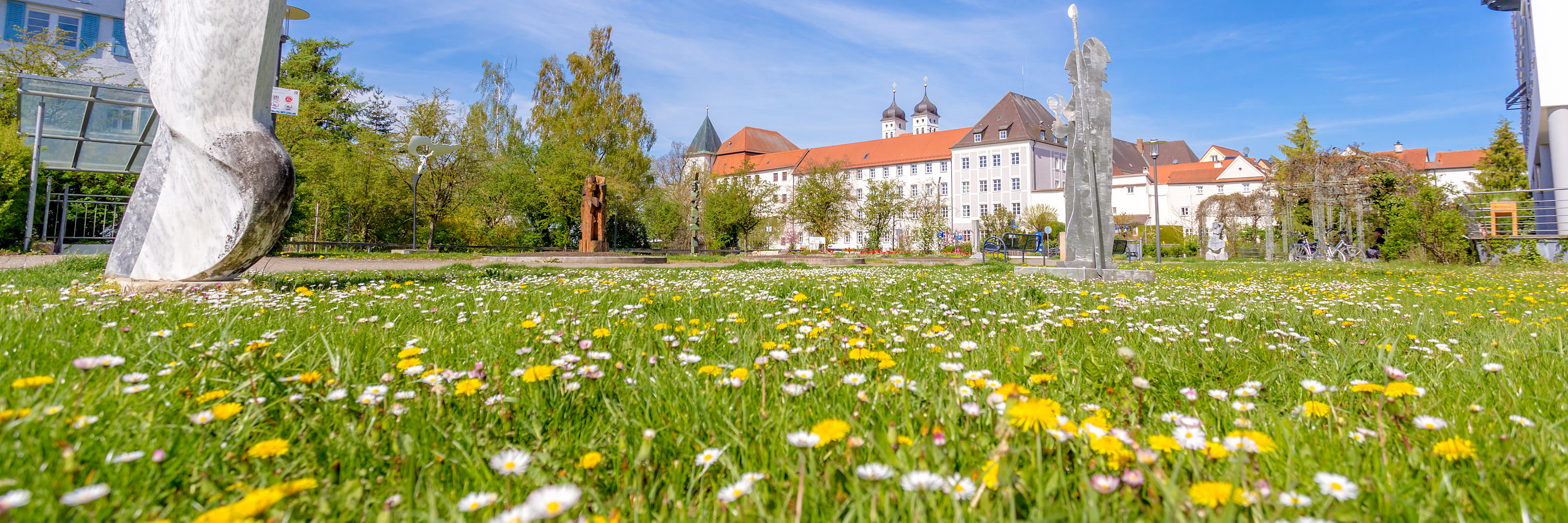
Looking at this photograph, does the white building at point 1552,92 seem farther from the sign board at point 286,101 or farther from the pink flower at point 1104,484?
the sign board at point 286,101

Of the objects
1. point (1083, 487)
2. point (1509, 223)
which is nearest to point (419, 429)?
point (1083, 487)

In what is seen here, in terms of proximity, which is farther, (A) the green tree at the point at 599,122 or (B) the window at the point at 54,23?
(A) the green tree at the point at 599,122

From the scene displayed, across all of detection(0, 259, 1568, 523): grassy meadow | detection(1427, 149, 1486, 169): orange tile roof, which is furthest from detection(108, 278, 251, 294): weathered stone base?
→ detection(1427, 149, 1486, 169): orange tile roof

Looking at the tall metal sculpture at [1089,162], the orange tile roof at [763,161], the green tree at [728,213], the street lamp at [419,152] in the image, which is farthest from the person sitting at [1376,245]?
the orange tile roof at [763,161]

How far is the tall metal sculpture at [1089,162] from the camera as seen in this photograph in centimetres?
830

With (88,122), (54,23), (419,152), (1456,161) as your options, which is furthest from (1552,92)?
(1456,161)

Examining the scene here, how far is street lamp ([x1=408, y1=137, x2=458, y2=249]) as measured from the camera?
70.7 feet

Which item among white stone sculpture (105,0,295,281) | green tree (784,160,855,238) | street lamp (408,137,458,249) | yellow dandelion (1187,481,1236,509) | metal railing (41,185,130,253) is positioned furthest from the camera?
green tree (784,160,855,238)

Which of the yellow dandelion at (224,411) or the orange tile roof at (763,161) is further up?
the orange tile roof at (763,161)

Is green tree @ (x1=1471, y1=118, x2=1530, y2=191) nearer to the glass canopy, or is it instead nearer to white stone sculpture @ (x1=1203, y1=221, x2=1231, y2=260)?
white stone sculpture @ (x1=1203, y1=221, x2=1231, y2=260)

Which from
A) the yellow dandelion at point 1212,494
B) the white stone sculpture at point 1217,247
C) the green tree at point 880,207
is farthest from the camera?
the green tree at point 880,207

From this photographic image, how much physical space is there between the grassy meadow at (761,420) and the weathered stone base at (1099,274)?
453 cm

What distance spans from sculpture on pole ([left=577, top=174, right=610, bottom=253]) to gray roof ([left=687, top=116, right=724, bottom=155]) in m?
68.3

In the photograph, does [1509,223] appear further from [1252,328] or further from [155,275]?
[155,275]
